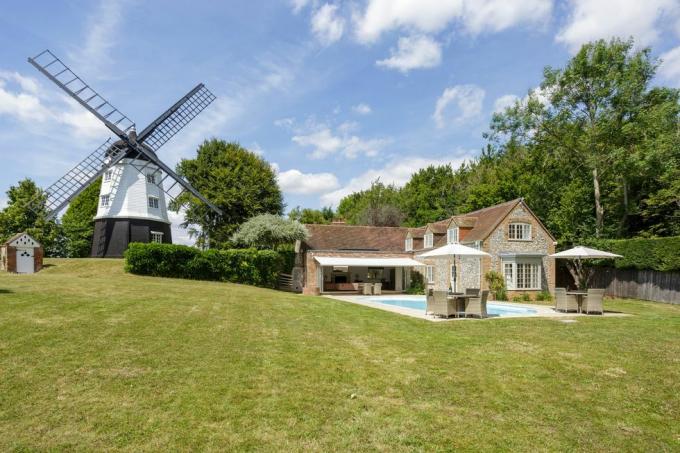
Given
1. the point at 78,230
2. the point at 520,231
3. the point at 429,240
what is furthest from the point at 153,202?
the point at 520,231

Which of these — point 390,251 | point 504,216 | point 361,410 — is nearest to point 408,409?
point 361,410

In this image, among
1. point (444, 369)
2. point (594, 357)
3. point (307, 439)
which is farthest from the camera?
point (594, 357)

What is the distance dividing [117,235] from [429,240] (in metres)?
23.8

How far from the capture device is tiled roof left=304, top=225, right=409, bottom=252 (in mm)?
35969

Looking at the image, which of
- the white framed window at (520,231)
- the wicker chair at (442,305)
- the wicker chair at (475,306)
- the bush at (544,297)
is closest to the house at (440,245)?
the white framed window at (520,231)

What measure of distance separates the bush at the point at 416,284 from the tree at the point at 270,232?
9.23 metres

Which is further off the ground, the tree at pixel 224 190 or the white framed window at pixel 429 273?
the tree at pixel 224 190

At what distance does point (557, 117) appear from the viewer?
35.2m

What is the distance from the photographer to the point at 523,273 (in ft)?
94.5

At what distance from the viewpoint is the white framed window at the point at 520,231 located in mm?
29188

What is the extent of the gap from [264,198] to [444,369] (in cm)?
3678

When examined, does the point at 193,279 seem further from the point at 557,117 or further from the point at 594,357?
the point at 557,117

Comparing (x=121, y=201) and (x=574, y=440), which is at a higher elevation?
Result: (x=121, y=201)

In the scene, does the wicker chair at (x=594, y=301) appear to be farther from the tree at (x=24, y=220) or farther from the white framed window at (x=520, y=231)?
the tree at (x=24, y=220)
